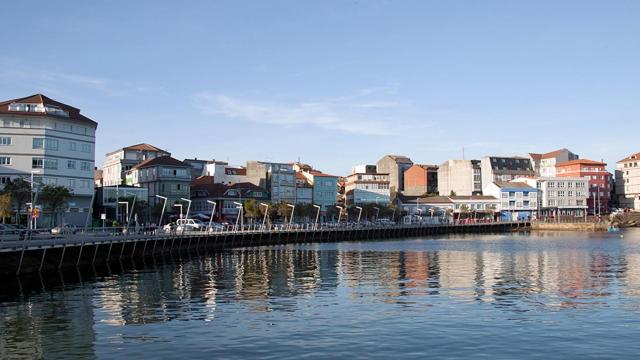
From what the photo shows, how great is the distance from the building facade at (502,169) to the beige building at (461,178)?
2204 mm

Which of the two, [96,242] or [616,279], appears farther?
[96,242]

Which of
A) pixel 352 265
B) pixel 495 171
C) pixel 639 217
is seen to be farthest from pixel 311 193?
pixel 352 265

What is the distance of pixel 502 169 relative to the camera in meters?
182

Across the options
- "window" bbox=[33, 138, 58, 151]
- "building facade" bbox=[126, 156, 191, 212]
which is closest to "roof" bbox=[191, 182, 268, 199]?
"building facade" bbox=[126, 156, 191, 212]

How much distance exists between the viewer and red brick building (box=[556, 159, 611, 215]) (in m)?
175

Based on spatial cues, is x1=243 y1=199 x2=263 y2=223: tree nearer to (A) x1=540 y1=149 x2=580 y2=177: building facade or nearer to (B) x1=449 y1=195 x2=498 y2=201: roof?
(B) x1=449 y1=195 x2=498 y2=201: roof

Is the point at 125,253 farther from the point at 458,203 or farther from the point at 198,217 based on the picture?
the point at 458,203

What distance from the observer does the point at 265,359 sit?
2191 centimetres

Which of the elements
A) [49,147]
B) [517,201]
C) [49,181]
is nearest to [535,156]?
[517,201]

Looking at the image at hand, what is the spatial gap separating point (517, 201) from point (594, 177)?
79.8 ft

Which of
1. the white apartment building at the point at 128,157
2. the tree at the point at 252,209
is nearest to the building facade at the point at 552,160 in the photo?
the tree at the point at 252,209

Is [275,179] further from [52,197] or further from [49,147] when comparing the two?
[52,197]

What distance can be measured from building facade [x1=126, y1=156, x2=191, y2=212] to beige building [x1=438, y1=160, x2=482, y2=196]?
86.4 m

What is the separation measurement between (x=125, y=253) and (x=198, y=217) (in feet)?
187
